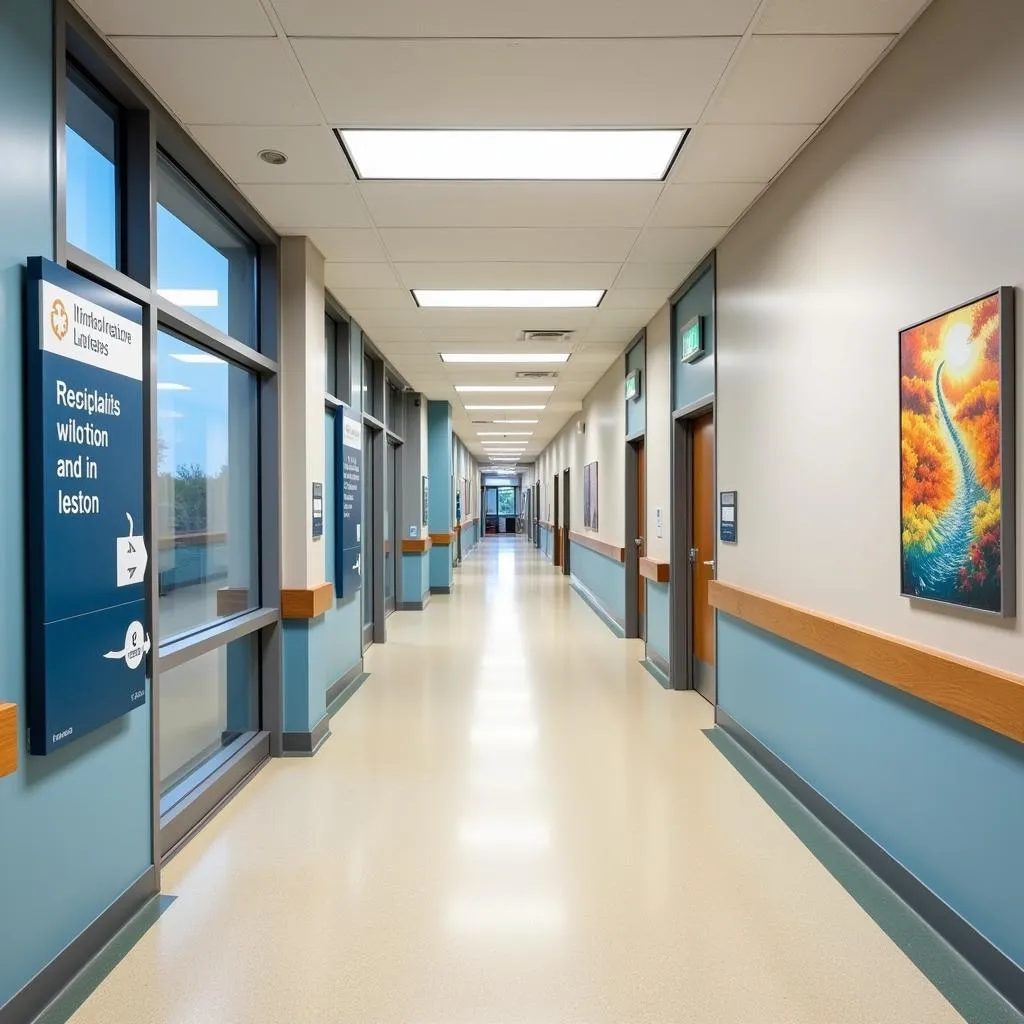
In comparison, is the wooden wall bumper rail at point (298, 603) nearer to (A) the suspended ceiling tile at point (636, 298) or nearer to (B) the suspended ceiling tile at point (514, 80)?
(B) the suspended ceiling tile at point (514, 80)

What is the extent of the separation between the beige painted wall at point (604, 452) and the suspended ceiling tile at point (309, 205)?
4580mm

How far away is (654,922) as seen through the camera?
2570 millimetres

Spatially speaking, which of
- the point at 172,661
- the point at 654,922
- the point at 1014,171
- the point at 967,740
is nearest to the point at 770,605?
the point at 967,740

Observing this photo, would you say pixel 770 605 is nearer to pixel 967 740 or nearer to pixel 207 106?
pixel 967 740

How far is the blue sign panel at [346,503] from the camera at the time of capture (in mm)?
5465

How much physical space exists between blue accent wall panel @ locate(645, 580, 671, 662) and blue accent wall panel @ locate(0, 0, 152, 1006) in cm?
A: 469

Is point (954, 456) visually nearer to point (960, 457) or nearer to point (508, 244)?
point (960, 457)

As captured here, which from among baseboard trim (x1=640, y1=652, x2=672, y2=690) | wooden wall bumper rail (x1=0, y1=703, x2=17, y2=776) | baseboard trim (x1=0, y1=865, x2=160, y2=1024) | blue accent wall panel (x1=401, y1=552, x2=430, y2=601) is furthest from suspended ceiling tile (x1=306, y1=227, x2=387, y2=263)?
blue accent wall panel (x1=401, y1=552, x2=430, y2=601)

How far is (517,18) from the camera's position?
2412 millimetres

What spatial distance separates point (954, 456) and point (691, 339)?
10.1 feet

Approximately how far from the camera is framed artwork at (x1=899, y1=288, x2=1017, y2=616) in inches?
81.9

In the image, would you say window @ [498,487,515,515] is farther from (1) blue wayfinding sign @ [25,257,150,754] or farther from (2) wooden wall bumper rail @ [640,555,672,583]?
(1) blue wayfinding sign @ [25,257,150,754]

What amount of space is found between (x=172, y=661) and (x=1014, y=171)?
11.0 ft

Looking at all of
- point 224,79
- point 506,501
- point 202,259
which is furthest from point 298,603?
point 506,501
